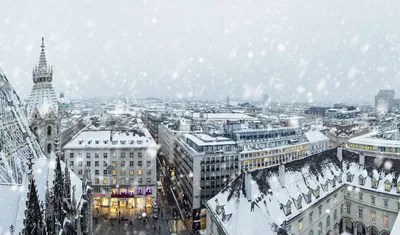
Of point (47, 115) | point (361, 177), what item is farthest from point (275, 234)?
point (47, 115)

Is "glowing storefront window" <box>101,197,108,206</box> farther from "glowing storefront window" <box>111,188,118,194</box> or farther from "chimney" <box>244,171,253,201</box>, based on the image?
"chimney" <box>244,171,253,201</box>

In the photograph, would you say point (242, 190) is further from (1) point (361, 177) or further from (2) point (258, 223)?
(1) point (361, 177)

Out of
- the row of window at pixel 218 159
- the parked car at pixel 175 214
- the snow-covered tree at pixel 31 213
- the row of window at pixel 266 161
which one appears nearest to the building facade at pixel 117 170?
the parked car at pixel 175 214

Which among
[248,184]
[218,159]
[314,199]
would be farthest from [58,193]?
[218,159]

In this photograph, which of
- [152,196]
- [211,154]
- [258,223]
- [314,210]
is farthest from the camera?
[152,196]

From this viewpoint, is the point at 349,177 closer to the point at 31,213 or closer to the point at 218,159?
the point at 218,159

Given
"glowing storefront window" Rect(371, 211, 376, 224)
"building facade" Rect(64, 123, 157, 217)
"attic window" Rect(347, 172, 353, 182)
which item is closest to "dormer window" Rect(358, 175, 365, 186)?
"attic window" Rect(347, 172, 353, 182)
